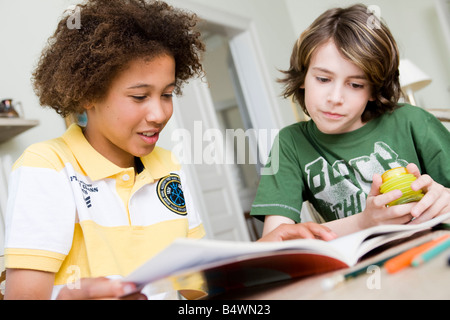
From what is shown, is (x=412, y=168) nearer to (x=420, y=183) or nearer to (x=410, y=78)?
(x=420, y=183)

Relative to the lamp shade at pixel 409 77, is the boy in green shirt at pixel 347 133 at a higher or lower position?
lower

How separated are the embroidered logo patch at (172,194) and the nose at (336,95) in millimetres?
389

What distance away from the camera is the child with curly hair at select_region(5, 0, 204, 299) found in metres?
0.62

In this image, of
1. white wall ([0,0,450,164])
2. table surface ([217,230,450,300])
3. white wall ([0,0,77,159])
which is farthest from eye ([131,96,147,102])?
white wall ([0,0,450,164])

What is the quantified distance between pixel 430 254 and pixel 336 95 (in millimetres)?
599

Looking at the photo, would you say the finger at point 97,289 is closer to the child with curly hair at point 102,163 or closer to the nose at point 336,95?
the child with curly hair at point 102,163

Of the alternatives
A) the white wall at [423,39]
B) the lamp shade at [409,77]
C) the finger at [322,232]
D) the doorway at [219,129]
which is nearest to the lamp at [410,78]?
the lamp shade at [409,77]

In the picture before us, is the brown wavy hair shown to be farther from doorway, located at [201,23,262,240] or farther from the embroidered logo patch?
doorway, located at [201,23,262,240]

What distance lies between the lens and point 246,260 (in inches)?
15.5

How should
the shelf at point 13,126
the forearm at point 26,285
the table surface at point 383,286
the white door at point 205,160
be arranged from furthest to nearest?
the white door at point 205,160
the shelf at point 13,126
the forearm at point 26,285
the table surface at point 383,286

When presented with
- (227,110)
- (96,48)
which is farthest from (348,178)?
(227,110)

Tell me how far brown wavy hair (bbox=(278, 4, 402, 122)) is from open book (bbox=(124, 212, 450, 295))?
1.74 feet

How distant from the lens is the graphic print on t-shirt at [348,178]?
37.7 inches
